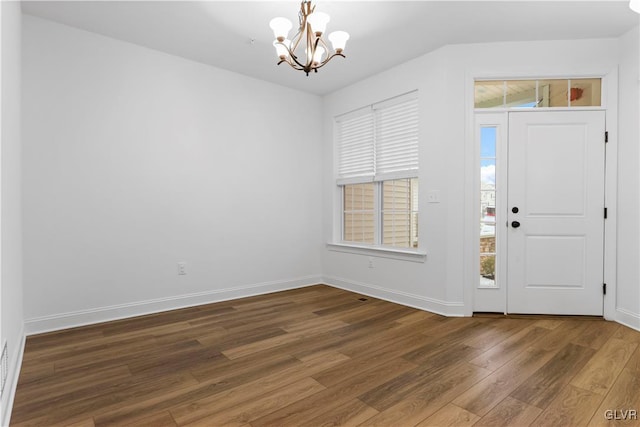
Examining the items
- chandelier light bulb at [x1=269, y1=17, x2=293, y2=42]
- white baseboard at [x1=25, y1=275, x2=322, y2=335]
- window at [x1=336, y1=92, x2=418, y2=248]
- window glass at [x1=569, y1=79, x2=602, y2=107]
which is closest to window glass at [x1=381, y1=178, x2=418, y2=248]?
window at [x1=336, y1=92, x2=418, y2=248]

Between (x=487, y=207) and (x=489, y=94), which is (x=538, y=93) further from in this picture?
(x=487, y=207)

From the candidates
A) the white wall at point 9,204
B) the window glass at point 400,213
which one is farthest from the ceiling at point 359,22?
the window glass at point 400,213

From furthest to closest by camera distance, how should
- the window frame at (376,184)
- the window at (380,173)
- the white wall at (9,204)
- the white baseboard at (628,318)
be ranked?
the window at (380,173)
the window frame at (376,184)
the white baseboard at (628,318)
the white wall at (9,204)

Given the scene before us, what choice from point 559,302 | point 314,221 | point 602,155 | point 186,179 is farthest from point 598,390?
point 186,179

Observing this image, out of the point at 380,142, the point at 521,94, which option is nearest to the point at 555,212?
the point at 521,94

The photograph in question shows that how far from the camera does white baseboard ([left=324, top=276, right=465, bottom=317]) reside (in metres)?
3.47

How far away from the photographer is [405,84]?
3941 mm

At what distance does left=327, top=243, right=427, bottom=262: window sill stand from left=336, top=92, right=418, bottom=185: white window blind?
882mm

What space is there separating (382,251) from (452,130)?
1613 mm

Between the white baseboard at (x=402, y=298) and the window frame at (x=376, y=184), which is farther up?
the window frame at (x=376, y=184)

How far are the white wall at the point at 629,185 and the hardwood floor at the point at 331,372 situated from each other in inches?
12.2

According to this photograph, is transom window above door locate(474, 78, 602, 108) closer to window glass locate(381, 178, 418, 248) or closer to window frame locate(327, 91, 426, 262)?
window frame locate(327, 91, 426, 262)

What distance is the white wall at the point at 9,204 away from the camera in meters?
1.89

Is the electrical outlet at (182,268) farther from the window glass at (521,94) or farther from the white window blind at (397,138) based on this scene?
the window glass at (521,94)
